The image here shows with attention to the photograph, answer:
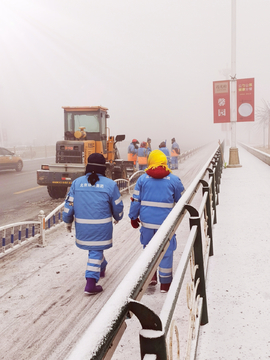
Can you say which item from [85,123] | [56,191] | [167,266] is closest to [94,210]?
[167,266]

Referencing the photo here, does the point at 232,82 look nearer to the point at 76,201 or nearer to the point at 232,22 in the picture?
the point at 232,22

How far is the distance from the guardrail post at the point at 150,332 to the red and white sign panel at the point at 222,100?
18068mm

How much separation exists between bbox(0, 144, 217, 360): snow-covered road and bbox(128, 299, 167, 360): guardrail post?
2.10 meters

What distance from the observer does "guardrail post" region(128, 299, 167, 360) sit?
3.59ft

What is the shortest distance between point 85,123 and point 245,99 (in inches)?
390

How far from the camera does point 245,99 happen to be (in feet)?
58.8

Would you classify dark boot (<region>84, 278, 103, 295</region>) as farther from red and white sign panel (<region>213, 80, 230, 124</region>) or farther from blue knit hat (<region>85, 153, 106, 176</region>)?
red and white sign panel (<region>213, 80, 230, 124</region>)

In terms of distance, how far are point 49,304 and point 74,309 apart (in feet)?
1.25

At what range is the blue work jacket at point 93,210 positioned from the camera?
4496 mm

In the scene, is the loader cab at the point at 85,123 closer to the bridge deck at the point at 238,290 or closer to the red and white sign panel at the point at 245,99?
the bridge deck at the point at 238,290

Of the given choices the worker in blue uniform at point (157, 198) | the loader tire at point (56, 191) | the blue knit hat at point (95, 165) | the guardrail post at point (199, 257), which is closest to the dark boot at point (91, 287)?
the worker in blue uniform at point (157, 198)

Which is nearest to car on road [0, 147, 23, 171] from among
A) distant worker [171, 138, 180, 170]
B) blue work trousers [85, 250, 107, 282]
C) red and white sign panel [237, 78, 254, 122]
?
distant worker [171, 138, 180, 170]

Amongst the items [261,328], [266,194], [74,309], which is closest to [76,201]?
[74,309]

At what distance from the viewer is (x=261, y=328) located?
2783 mm
